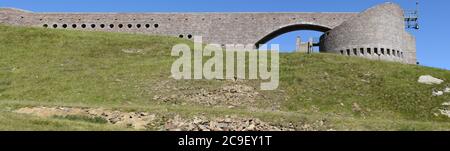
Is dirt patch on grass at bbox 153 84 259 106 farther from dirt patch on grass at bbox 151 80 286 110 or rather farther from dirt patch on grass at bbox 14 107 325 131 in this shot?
dirt patch on grass at bbox 14 107 325 131

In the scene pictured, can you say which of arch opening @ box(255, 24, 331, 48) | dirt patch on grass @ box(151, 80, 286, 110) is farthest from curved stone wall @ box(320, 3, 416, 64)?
dirt patch on grass @ box(151, 80, 286, 110)

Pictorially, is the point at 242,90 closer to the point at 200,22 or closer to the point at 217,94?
the point at 217,94

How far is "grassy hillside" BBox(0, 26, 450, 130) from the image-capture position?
2180 centimetres

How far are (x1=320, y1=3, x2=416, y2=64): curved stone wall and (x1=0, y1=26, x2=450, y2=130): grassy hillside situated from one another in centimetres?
1304

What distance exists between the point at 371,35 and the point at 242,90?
24865 mm

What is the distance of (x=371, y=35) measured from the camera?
50.5 metres

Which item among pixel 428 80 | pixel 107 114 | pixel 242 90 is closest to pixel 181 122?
pixel 107 114

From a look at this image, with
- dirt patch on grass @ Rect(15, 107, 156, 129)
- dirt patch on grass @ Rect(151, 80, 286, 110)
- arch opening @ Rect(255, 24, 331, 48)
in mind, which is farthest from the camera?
arch opening @ Rect(255, 24, 331, 48)

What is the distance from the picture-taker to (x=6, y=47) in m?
43.2

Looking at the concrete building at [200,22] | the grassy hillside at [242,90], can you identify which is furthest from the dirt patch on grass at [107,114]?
the concrete building at [200,22]

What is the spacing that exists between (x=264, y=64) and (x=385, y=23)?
20324mm

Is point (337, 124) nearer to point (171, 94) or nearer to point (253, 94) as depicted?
point (253, 94)
